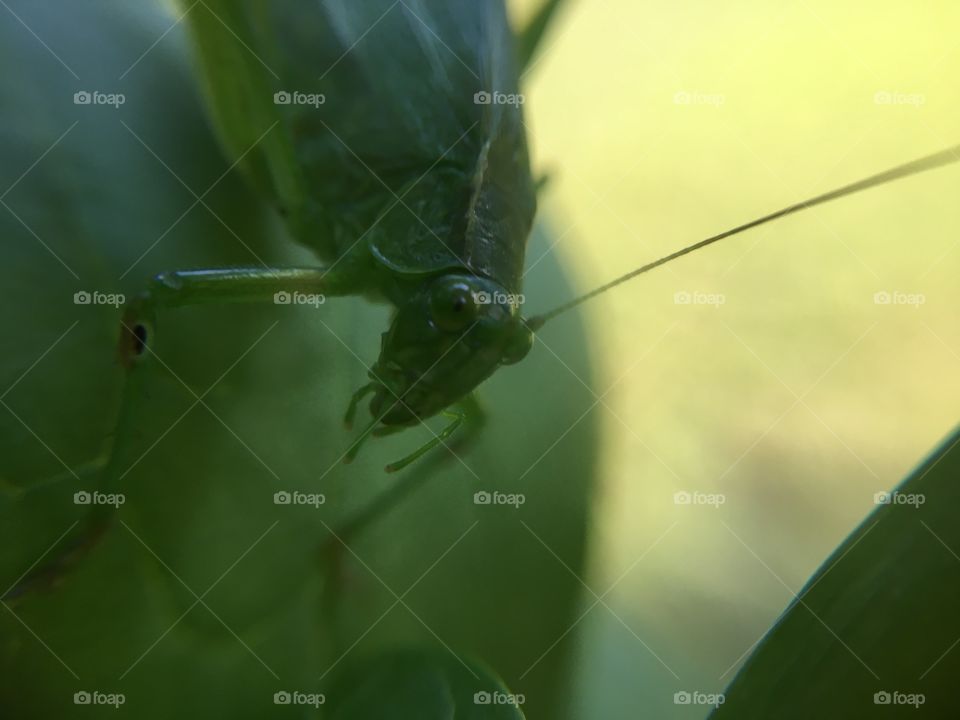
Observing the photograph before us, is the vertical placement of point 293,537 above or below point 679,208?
below

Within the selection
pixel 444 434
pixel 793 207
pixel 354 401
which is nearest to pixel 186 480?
pixel 354 401

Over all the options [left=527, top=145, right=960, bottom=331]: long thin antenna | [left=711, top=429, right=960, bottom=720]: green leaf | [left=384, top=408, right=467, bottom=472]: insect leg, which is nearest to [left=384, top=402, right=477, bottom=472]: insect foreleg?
[left=384, top=408, right=467, bottom=472]: insect leg

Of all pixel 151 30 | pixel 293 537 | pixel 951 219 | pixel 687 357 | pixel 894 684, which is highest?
pixel 151 30

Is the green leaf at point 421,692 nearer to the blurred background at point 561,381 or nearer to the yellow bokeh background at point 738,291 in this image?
the blurred background at point 561,381

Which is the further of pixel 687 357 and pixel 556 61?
pixel 556 61

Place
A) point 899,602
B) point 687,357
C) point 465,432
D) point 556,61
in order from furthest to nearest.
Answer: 1. point 556,61
2. point 687,357
3. point 465,432
4. point 899,602

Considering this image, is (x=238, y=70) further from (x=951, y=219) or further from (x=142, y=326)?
(x=951, y=219)

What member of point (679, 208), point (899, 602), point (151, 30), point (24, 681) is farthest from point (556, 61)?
point (24, 681)

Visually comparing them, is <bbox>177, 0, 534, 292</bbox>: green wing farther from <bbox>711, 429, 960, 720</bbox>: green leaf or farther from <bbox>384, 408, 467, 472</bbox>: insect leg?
<bbox>711, 429, 960, 720</bbox>: green leaf
